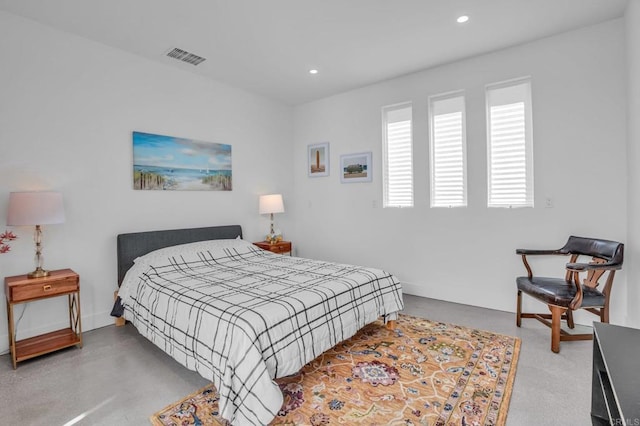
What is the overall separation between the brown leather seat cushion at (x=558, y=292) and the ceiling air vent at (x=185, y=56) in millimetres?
4097

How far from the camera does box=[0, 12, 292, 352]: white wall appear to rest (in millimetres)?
2787

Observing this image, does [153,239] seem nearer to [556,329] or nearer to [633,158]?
[556,329]

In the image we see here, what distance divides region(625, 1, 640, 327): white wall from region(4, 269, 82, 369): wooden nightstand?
469 centimetres

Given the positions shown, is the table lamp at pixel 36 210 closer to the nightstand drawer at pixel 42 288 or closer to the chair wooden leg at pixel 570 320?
the nightstand drawer at pixel 42 288

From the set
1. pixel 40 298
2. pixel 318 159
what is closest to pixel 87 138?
pixel 40 298

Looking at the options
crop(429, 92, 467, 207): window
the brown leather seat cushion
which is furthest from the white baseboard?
the brown leather seat cushion

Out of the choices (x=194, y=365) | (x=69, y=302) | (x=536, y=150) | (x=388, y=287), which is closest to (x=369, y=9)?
(x=536, y=150)

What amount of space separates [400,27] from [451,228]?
2299 millimetres

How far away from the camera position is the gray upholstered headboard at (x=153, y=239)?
3.32 meters

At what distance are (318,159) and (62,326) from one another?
148 inches

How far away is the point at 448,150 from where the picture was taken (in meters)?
3.90

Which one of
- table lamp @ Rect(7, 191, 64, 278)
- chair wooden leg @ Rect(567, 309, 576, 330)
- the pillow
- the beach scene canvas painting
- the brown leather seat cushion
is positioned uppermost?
the beach scene canvas painting

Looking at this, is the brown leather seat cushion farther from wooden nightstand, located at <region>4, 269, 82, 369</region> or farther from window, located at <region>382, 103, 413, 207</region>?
wooden nightstand, located at <region>4, 269, 82, 369</region>

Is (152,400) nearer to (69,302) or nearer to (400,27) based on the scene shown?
(69,302)
